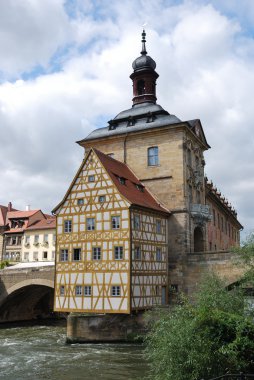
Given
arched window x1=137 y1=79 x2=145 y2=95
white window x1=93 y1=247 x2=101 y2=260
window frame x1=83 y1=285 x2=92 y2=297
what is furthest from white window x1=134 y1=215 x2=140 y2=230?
arched window x1=137 y1=79 x2=145 y2=95

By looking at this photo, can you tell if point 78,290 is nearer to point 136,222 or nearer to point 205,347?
point 136,222

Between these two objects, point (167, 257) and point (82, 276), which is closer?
point (82, 276)

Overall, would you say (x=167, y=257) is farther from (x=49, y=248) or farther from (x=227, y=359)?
(x=49, y=248)

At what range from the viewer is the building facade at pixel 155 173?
2644 cm

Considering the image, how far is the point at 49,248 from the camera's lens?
164 feet

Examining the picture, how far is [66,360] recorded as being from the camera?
19.7m

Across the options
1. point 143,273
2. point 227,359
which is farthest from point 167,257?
point 227,359

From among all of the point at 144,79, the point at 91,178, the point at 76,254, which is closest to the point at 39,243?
the point at 144,79

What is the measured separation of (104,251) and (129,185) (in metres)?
5.35

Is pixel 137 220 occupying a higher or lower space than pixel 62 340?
higher

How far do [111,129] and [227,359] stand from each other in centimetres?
2487

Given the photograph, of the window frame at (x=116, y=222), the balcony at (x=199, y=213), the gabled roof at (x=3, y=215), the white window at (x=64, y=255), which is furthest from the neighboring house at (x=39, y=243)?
the window frame at (x=116, y=222)

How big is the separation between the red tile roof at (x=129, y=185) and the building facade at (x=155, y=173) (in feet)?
1.54

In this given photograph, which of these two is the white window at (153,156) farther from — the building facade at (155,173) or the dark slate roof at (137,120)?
the dark slate roof at (137,120)
